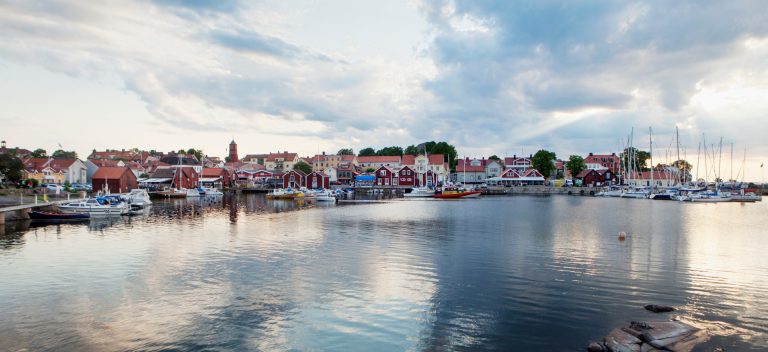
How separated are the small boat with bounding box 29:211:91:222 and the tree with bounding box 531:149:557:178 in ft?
329

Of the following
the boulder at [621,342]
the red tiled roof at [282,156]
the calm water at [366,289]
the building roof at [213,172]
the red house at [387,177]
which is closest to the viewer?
the boulder at [621,342]

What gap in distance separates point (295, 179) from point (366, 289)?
89097 mm

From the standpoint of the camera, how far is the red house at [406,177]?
348ft

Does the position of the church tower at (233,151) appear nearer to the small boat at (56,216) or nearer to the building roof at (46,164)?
the building roof at (46,164)

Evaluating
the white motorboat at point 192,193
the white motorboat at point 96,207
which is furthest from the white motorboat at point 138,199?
the white motorboat at point 192,193

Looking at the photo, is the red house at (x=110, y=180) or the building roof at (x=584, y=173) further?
the building roof at (x=584, y=173)

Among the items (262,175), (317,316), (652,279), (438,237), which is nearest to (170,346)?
(317,316)

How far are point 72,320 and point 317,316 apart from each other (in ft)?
23.0

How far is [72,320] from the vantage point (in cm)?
1298

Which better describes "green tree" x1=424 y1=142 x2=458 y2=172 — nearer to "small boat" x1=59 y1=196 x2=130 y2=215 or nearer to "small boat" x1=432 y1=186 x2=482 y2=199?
"small boat" x1=432 y1=186 x2=482 y2=199

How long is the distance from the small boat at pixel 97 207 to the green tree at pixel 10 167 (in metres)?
30.4

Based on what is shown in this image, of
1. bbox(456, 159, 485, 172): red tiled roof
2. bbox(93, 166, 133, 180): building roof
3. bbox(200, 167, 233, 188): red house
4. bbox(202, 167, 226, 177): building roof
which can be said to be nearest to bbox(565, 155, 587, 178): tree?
bbox(456, 159, 485, 172): red tiled roof

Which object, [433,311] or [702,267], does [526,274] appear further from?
[702,267]

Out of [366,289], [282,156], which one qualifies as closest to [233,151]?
[282,156]
